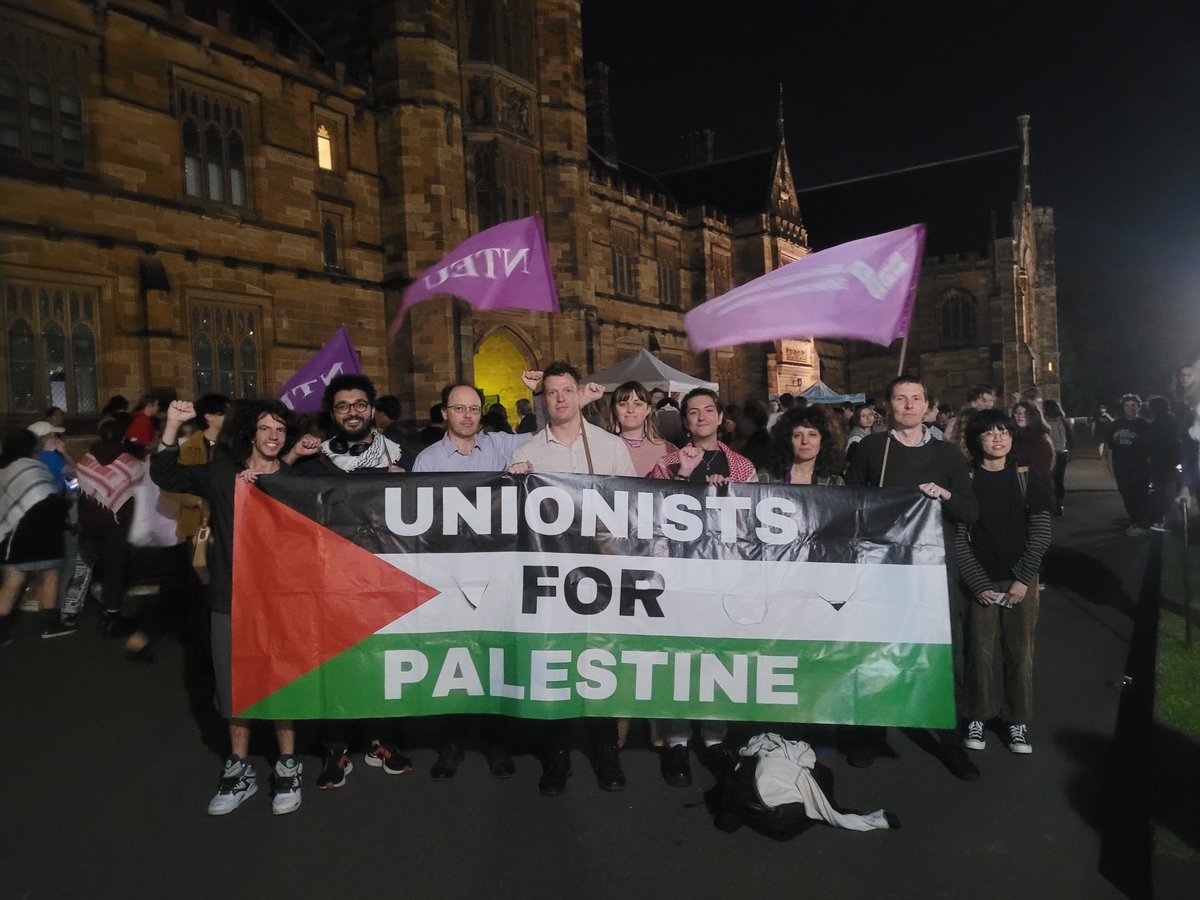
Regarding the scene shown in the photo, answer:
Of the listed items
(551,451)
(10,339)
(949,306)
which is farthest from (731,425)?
(949,306)

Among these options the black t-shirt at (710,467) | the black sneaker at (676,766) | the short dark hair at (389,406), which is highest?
the short dark hair at (389,406)

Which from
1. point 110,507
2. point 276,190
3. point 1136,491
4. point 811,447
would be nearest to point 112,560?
point 110,507

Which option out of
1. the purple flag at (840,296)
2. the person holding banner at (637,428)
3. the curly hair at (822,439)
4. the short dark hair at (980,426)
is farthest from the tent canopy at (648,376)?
the short dark hair at (980,426)

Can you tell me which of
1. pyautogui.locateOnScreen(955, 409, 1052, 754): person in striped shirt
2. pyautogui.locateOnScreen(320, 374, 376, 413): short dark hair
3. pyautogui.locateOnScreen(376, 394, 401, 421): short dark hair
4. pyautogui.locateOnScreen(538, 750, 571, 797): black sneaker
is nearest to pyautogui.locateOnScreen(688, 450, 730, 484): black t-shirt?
pyautogui.locateOnScreen(955, 409, 1052, 754): person in striped shirt

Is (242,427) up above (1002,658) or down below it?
above

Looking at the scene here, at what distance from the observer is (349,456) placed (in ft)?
14.3

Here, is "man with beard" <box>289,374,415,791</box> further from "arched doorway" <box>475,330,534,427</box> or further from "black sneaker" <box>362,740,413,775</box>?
"arched doorway" <box>475,330,534,427</box>

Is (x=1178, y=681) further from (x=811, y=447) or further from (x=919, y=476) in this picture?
(x=811, y=447)

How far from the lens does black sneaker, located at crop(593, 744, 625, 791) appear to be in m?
3.98

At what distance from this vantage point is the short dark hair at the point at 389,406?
7672 mm

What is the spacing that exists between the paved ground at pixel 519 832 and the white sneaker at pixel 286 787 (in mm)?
64

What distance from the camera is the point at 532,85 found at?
2161 cm

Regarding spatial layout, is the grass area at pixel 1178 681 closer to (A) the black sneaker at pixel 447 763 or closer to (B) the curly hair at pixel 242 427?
(A) the black sneaker at pixel 447 763

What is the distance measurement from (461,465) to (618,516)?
3.37ft
